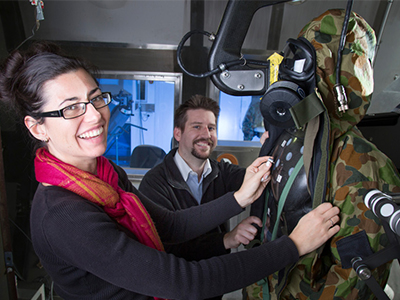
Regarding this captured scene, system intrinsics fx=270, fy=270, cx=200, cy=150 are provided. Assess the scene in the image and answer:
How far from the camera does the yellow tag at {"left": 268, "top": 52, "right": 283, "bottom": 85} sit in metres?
1.04

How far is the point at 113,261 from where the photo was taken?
777 millimetres

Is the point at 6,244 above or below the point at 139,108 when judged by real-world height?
below

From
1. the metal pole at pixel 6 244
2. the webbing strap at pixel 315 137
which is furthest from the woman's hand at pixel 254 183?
the metal pole at pixel 6 244

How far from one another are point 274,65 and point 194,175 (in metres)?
Answer: 1.11

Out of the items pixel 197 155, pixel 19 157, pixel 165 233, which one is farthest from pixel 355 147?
pixel 19 157

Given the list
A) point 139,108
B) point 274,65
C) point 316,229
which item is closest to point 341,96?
point 274,65

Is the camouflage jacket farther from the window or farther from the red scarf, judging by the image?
the window

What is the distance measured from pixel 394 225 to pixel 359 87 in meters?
0.53

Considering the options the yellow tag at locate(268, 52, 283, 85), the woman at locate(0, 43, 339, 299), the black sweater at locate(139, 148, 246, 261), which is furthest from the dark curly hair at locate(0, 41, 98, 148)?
the black sweater at locate(139, 148, 246, 261)

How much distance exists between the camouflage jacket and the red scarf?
57cm

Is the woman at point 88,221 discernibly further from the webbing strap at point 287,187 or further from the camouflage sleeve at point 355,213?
the webbing strap at point 287,187

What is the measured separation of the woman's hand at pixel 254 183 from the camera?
3.90 ft

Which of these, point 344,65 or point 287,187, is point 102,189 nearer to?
point 287,187

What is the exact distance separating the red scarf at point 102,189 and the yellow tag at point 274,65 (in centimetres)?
73
